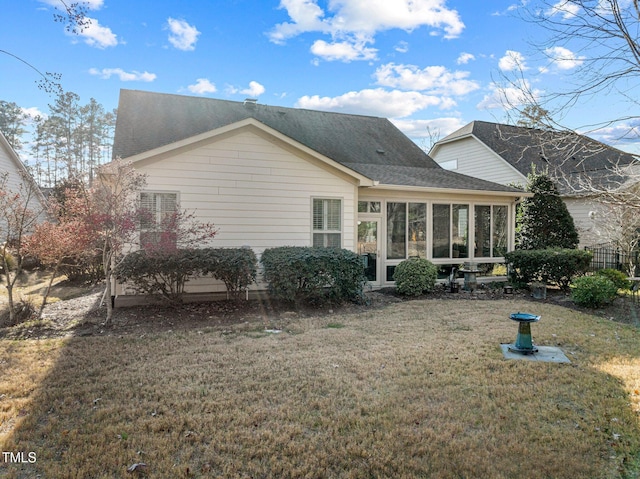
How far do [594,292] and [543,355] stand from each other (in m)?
4.71

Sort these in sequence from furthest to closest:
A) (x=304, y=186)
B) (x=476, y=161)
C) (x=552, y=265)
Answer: (x=476, y=161) → (x=552, y=265) → (x=304, y=186)

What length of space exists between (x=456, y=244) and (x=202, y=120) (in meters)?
9.37

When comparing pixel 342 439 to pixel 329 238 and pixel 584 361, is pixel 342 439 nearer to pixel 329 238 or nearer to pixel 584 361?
pixel 584 361

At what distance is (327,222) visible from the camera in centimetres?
989

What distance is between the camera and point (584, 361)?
5242 mm

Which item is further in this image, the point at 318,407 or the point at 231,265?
the point at 231,265

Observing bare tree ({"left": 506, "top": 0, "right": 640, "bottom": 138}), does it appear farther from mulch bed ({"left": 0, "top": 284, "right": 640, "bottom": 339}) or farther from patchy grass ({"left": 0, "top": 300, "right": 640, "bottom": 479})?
mulch bed ({"left": 0, "top": 284, "right": 640, "bottom": 339})

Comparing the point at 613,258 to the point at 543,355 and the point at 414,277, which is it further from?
the point at 543,355

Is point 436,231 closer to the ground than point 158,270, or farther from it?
farther from it

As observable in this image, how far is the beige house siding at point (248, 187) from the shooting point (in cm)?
864

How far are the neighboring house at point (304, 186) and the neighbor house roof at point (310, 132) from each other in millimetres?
49

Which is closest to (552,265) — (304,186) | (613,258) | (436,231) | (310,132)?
(436,231)

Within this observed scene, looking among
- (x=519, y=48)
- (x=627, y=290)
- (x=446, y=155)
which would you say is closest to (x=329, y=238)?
(x=519, y=48)

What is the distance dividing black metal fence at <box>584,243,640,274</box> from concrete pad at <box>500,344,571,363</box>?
389 inches
